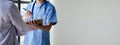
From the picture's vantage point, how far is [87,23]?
2.79 m

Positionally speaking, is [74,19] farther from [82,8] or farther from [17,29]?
[17,29]

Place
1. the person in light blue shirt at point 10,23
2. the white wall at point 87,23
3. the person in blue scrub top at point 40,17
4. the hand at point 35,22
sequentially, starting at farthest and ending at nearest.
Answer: the white wall at point 87,23 → the person in blue scrub top at point 40,17 → the hand at point 35,22 → the person in light blue shirt at point 10,23

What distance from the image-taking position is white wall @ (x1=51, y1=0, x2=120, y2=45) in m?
2.69

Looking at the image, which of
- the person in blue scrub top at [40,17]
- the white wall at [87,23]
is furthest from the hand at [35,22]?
the white wall at [87,23]

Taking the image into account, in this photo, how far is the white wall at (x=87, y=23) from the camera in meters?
2.69

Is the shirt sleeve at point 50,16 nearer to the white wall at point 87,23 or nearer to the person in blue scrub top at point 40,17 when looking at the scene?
the person in blue scrub top at point 40,17

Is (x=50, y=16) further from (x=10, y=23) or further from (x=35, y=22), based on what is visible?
(x=10, y=23)

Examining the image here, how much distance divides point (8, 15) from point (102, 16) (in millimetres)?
1536

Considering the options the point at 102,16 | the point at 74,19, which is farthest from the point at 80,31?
the point at 102,16

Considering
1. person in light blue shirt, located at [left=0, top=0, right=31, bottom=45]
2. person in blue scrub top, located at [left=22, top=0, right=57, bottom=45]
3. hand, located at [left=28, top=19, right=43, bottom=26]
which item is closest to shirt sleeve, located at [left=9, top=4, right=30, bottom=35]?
person in light blue shirt, located at [left=0, top=0, right=31, bottom=45]

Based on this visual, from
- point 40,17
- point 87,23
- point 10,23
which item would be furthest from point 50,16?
→ point 87,23

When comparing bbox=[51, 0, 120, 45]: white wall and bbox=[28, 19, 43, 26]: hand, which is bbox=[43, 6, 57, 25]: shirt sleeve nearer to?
bbox=[28, 19, 43, 26]: hand

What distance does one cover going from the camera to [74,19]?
284 cm

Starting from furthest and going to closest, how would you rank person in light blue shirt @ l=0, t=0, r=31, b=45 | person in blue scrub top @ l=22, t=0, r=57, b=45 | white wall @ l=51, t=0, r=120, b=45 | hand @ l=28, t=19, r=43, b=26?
white wall @ l=51, t=0, r=120, b=45 → person in blue scrub top @ l=22, t=0, r=57, b=45 → hand @ l=28, t=19, r=43, b=26 → person in light blue shirt @ l=0, t=0, r=31, b=45
